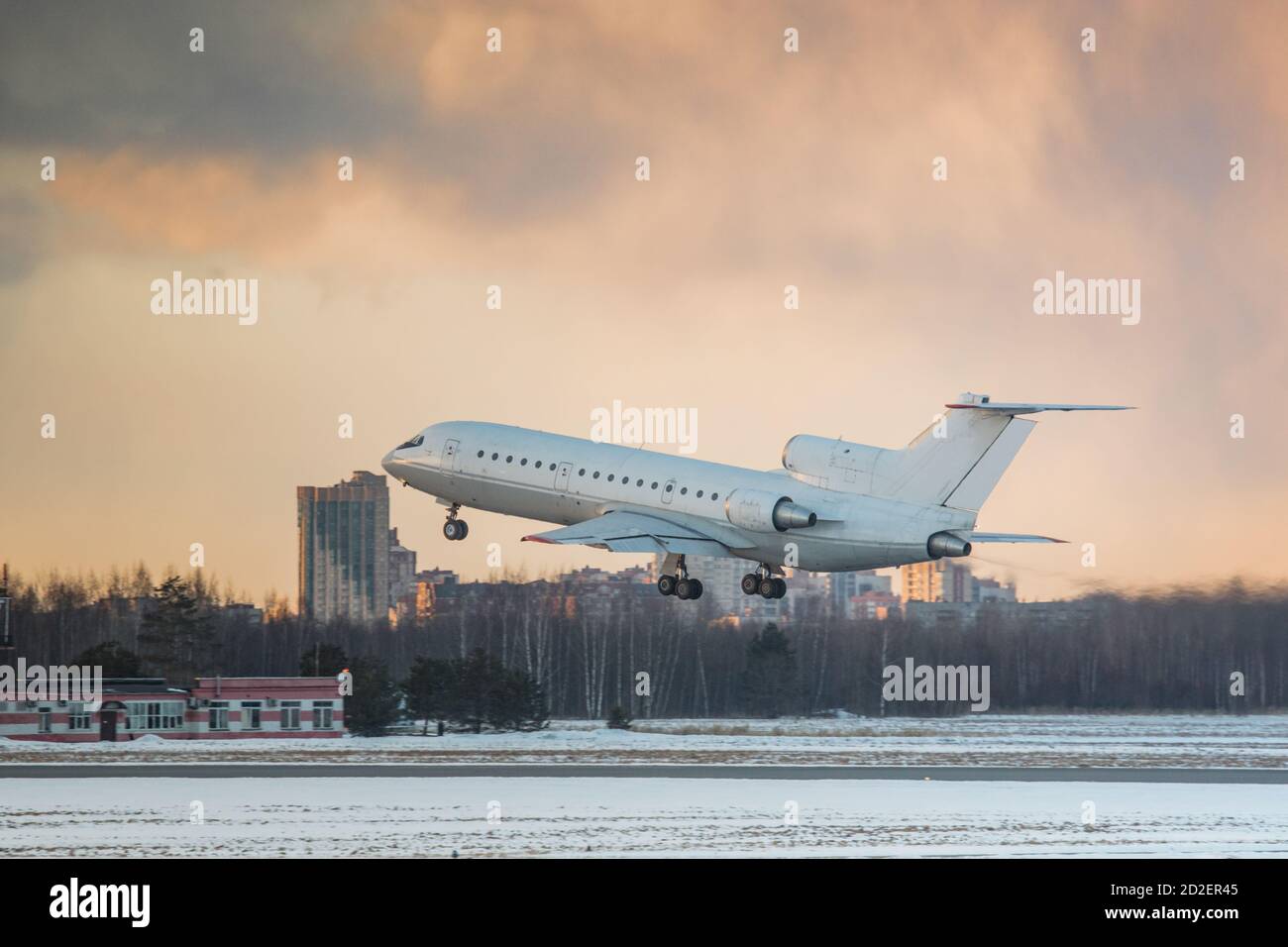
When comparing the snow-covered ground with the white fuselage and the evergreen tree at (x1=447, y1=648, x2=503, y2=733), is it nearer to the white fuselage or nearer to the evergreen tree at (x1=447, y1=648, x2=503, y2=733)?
the evergreen tree at (x1=447, y1=648, x2=503, y2=733)

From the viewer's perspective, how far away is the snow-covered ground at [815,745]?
212 feet

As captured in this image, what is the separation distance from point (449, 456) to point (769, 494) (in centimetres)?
1201

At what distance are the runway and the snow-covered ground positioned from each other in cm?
218

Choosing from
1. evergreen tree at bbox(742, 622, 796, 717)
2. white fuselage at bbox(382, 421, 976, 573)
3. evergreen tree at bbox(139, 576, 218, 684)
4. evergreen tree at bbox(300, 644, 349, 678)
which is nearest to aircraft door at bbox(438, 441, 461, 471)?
white fuselage at bbox(382, 421, 976, 573)

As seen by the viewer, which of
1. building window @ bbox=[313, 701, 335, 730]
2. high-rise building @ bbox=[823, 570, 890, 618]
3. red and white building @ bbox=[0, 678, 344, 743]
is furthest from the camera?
high-rise building @ bbox=[823, 570, 890, 618]

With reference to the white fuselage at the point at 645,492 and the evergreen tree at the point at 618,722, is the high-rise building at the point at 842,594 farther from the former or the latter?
the white fuselage at the point at 645,492

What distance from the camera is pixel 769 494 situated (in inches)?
A: 2119

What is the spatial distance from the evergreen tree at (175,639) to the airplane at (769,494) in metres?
34.7

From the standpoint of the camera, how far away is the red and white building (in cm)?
7775
